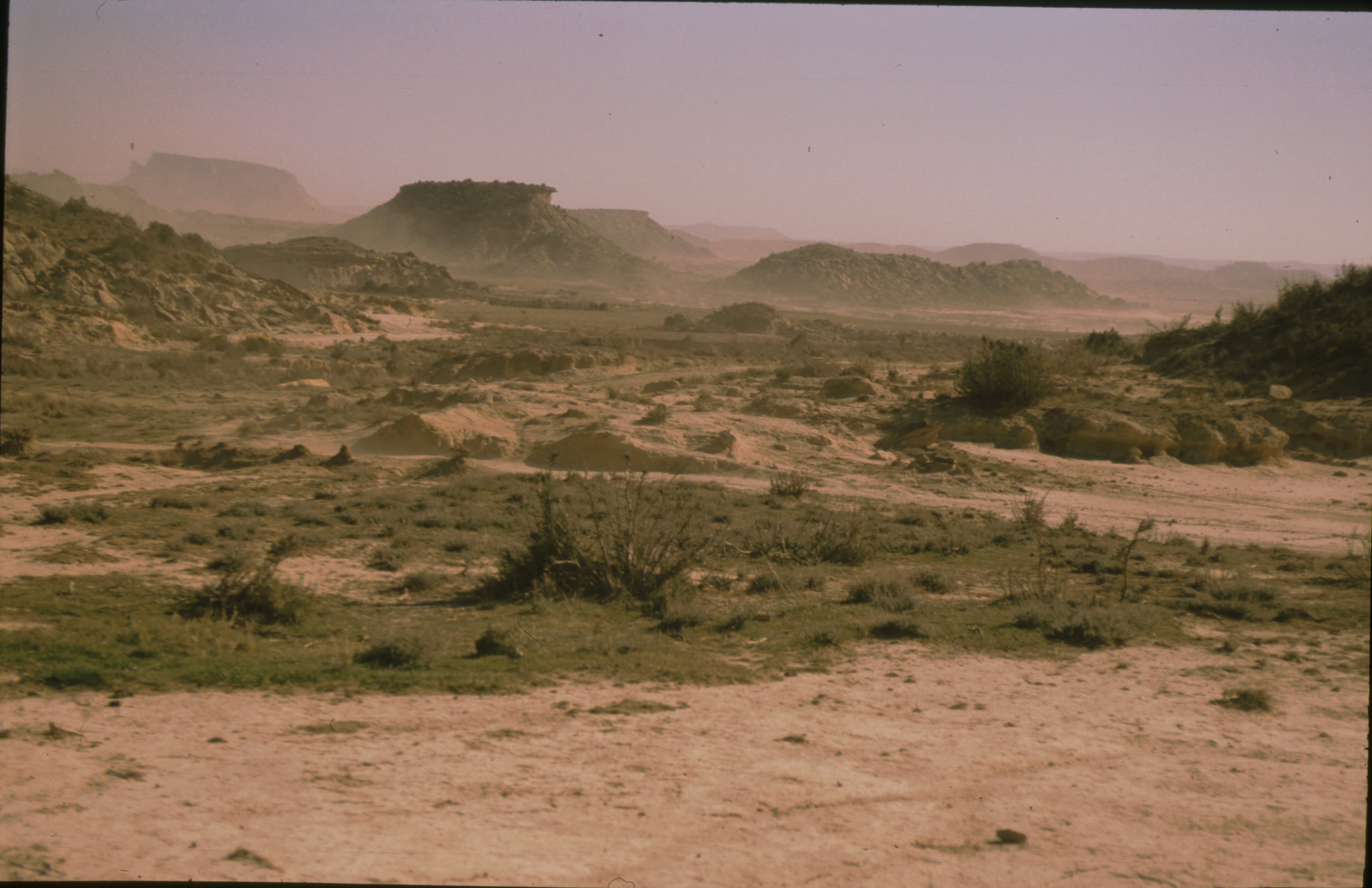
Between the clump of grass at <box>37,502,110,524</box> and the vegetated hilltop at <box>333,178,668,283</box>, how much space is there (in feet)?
295

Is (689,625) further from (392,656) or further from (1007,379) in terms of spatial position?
(1007,379)

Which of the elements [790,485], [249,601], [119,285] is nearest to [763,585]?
[249,601]

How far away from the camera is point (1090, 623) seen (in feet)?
24.6

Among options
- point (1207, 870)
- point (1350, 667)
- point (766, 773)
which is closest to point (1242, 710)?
point (1350, 667)

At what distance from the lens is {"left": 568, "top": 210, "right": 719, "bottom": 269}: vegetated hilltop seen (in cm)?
15462

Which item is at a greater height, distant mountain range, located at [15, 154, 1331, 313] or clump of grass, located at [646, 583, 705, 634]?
distant mountain range, located at [15, 154, 1331, 313]

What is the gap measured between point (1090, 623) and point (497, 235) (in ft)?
336

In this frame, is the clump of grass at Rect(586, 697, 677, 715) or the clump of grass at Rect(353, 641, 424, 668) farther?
the clump of grass at Rect(353, 641, 424, 668)

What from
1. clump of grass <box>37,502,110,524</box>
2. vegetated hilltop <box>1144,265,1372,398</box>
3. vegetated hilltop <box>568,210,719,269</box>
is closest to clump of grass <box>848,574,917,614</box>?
clump of grass <box>37,502,110,524</box>

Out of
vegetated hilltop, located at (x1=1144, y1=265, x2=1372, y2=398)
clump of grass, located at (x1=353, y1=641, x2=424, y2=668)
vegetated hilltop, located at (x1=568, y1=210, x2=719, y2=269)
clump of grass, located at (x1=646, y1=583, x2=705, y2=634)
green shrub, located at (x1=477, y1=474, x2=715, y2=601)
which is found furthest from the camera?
vegetated hilltop, located at (x1=568, y1=210, x2=719, y2=269)

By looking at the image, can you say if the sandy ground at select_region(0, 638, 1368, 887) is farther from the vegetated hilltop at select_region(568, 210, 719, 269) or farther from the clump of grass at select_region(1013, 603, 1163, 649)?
the vegetated hilltop at select_region(568, 210, 719, 269)

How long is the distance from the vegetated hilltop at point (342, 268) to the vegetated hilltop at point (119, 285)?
69.2ft

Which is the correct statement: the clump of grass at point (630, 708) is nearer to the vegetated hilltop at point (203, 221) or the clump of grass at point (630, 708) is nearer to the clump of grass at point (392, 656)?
the clump of grass at point (392, 656)

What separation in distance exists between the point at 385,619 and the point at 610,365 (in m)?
20.6
